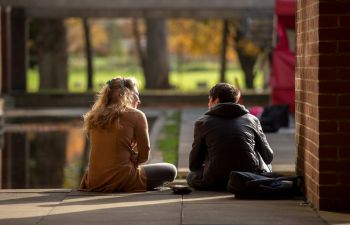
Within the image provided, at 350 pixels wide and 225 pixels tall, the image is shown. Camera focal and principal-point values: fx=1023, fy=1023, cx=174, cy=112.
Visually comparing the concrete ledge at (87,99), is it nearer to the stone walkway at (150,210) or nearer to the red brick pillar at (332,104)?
the stone walkway at (150,210)

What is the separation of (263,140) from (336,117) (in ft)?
5.76

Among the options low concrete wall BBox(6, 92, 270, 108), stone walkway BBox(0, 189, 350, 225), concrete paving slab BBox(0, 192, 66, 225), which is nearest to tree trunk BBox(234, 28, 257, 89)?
low concrete wall BBox(6, 92, 270, 108)

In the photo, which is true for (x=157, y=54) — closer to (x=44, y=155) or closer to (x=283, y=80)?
(x=283, y=80)

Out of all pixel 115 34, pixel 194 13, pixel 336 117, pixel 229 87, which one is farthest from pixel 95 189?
pixel 115 34

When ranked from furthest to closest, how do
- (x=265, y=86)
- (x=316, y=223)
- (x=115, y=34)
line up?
(x=115, y=34)
(x=265, y=86)
(x=316, y=223)

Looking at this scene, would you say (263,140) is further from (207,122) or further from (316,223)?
(316,223)

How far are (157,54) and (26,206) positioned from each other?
1411 inches

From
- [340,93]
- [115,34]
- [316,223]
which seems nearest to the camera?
[316,223]

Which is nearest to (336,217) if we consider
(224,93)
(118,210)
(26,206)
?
(118,210)

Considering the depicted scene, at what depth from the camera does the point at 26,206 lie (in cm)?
901

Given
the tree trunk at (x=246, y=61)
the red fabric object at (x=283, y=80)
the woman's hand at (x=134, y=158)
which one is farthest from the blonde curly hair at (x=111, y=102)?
the tree trunk at (x=246, y=61)

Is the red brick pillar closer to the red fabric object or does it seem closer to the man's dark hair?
the man's dark hair

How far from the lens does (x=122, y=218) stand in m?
8.09

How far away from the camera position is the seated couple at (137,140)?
32.0ft
